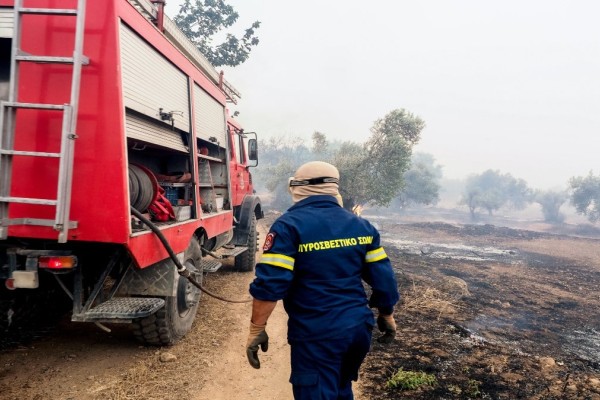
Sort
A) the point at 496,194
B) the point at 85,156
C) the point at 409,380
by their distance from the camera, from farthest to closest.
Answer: the point at 496,194 → the point at 409,380 → the point at 85,156

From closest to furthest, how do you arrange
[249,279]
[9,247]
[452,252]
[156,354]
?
[9,247], [156,354], [249,279], [452,252]

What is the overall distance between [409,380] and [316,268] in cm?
228

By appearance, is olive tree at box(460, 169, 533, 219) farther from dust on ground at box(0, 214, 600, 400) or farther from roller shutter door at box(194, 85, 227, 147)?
roller shutter door at box(194, 85, 227, 147)

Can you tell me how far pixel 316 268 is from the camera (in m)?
2.21

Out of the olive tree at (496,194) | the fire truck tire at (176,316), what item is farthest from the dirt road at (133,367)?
the olive tree at (496,194)

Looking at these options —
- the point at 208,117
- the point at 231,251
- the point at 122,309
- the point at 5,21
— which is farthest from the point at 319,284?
the point at 231,251

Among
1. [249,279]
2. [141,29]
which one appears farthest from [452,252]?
[141,29]

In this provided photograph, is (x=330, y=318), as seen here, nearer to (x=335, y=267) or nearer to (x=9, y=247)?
(x=335, y=267)

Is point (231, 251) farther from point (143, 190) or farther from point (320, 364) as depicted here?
point (320, 364)

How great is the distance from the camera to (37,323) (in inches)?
174

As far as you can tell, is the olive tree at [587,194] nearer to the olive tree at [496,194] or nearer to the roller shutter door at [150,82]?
the olive tree at [496,194]

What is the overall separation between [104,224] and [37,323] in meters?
2.48

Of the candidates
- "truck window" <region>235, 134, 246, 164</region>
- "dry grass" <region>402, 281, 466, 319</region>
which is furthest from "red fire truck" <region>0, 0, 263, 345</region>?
"dry grass" <region>402, 281, 466, 319</region>

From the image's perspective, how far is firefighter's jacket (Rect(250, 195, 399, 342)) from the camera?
214 cm
